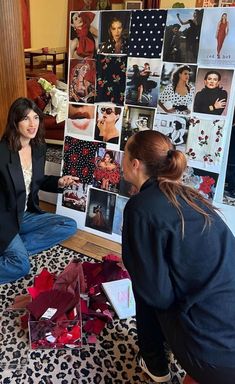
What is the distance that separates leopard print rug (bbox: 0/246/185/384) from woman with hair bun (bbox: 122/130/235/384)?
0.39 metres

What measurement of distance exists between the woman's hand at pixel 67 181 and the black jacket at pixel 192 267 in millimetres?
1206

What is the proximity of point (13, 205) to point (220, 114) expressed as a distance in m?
1.13

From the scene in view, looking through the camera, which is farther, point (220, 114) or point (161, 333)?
point (220, 114)

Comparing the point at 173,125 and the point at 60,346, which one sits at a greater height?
the point at 173,125

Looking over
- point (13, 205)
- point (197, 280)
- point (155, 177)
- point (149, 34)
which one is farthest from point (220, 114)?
point (13, 205)

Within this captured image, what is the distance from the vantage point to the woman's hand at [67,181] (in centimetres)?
215

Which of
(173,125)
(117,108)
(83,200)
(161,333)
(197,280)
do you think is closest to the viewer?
(197,280)

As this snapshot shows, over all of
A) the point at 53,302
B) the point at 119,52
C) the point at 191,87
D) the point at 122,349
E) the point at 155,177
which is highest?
the point at 119,52

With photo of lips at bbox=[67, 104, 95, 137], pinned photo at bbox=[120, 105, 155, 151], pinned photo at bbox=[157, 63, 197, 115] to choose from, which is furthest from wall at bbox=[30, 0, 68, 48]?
pinned photo at bbox=[157, 63, 197, 115]

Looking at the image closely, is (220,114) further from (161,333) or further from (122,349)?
(122,349)

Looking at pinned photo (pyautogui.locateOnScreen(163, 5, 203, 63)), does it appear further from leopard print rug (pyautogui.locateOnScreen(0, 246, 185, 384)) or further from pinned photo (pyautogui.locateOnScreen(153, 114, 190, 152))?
leopard print rug (pyautogui.locateOnScreen(0, 246, 185, 384))

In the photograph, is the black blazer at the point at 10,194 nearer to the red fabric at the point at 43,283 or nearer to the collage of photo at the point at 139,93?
the red fabric at the point at 43,283

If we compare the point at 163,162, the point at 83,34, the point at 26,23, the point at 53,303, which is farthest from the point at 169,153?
the point at 26,23

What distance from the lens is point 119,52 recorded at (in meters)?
1.86
